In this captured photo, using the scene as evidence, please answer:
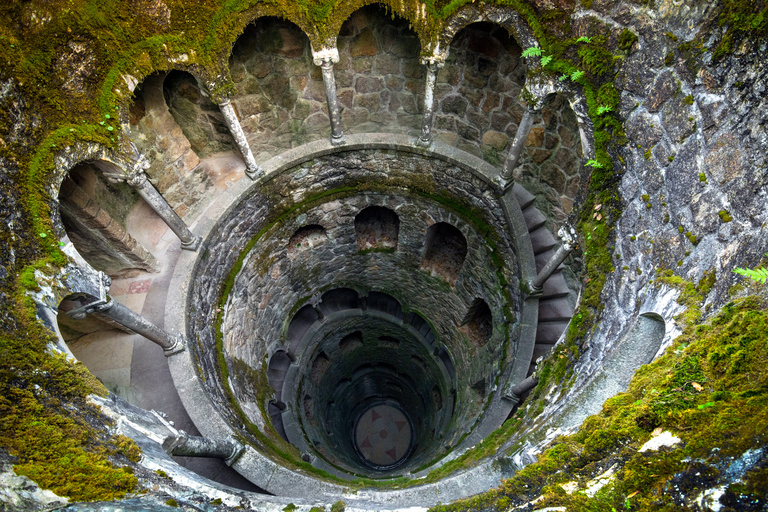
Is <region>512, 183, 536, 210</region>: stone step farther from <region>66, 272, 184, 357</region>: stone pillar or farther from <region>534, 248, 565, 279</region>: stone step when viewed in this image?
<region>66, 272, 184, 357</region>: stone pillar

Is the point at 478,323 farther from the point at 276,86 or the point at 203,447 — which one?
the point at 276,86

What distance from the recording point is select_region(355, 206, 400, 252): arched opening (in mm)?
12062

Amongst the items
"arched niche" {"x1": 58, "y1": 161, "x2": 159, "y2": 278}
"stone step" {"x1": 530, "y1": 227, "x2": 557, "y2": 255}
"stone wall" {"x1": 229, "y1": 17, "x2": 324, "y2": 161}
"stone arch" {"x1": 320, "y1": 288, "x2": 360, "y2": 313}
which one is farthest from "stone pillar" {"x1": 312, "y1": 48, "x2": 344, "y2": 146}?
"stone arch" {"x1": 320, "y1": 288, "x2": 360, "y2": 313}

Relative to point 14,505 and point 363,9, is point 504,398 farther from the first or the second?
point 363,9

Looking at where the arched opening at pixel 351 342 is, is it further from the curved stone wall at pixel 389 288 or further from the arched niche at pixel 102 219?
the arched niche at pixel 102 219

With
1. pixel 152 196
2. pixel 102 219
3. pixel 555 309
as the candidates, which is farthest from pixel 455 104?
pixel 102 219

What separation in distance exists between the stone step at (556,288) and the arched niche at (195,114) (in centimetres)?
813

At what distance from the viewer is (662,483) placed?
7.23ft

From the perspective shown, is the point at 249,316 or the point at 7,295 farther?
the point at 249,316

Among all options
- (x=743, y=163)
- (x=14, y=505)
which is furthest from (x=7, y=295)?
(x=743, y=163)

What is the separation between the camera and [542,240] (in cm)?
922

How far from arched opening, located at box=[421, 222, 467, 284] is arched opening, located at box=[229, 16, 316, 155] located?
421 cm

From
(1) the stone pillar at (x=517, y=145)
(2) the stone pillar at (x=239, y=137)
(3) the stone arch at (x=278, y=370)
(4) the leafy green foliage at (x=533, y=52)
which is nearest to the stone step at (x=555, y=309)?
(1) the stone pillar at (x=517, y=145)

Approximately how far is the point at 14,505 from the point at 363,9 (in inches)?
364
